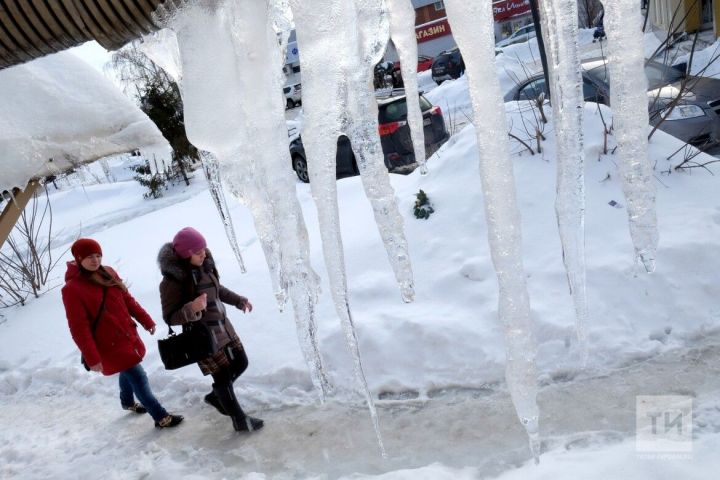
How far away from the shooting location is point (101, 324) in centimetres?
397

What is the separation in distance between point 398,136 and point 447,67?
13.8m

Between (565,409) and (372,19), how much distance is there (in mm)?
2614

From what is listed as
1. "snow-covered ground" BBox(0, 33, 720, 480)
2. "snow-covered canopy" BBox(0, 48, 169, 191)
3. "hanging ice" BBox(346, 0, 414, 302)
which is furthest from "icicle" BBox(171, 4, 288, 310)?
"snow-covered ground" BBox(0, 33, 720, 480)

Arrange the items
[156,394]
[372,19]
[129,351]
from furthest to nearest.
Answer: [156,394] < [129,351] < [372,19]

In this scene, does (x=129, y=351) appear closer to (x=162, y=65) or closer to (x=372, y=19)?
(x=162, y=65)

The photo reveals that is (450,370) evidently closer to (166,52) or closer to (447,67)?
(166,52)

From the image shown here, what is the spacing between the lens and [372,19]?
1415 mm

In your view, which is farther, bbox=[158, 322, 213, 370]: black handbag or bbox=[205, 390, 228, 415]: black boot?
bbox=[205, 390, 228, 415]: black boot

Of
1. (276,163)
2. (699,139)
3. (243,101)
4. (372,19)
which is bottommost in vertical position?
(699,139)

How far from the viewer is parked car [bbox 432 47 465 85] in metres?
21.8

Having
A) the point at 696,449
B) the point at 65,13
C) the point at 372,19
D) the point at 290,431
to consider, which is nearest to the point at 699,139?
the point at 696,449

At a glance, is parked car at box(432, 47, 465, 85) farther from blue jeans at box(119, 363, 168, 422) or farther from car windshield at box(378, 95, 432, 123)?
blue jeans at box(119, 363, 168, 422)

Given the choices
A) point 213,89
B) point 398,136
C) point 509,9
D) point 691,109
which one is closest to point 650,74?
point 691,109

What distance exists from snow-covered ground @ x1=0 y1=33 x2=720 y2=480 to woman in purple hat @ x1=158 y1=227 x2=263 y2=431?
0.26m
